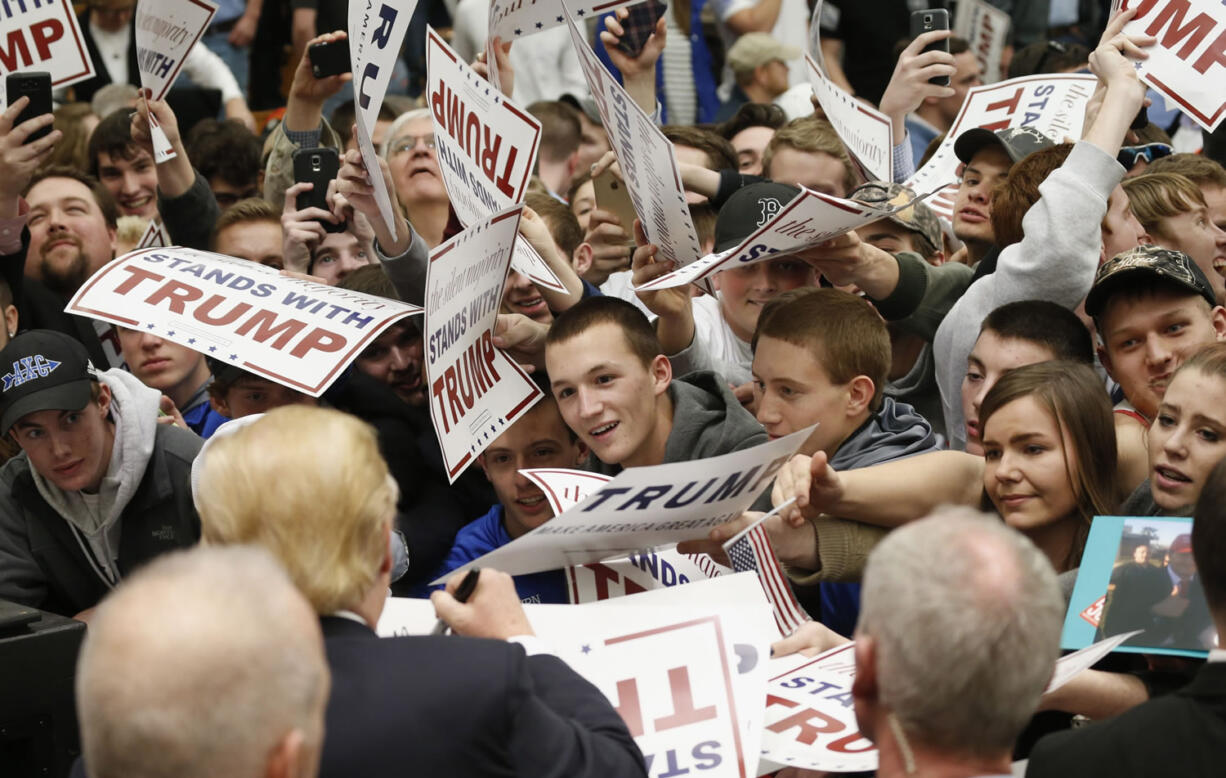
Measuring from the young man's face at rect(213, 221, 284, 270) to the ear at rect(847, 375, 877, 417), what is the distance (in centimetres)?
276

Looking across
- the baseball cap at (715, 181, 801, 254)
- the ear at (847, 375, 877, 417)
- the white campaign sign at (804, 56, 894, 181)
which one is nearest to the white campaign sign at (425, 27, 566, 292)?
the baseball cap at (715, 181, 801, 254)

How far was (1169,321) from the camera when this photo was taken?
3.85 m

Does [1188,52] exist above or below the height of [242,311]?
above

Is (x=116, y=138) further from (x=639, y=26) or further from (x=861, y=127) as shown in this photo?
(x=861, y=127)

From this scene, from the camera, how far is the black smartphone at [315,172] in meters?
5.37

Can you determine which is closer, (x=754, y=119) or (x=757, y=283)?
(x=757, y=283)

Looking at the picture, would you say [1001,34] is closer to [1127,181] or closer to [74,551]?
[1127,181]

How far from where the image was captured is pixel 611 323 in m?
4.35

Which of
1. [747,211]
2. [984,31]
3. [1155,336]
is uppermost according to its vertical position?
[747,211]

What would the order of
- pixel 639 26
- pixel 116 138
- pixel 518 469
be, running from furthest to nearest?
pixel 116 138
pixel 639 26
pixel 518 469

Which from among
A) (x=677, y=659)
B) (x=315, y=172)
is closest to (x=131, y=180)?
(x=315, y=172)

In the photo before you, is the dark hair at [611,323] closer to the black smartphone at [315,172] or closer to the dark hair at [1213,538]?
the black smartphone at [315,172]

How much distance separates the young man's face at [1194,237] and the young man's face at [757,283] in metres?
1.13

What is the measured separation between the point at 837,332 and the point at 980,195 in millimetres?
1473
